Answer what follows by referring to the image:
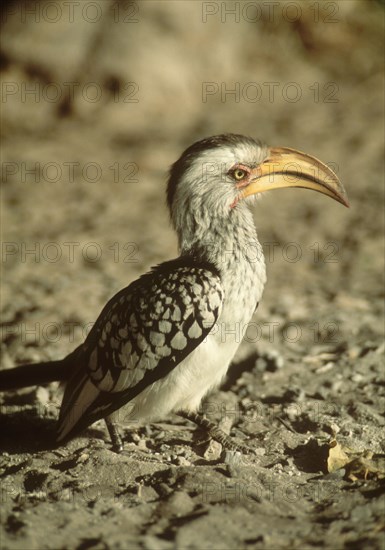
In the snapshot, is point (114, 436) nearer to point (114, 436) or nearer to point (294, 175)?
point (114, 436)

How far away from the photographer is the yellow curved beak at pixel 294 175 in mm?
4230

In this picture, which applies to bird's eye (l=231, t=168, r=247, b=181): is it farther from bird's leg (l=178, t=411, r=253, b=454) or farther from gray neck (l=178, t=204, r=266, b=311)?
bird's leg (l=178, t=411, r=253, b=454)

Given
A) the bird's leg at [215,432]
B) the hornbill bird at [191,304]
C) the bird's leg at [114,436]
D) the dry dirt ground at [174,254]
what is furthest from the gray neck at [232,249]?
the bird's leg at [114,436]

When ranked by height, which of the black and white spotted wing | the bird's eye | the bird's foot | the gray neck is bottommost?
the bird's foot

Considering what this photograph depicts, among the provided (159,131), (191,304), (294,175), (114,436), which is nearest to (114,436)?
(114,436)

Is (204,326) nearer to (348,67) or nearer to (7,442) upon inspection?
(7,442)

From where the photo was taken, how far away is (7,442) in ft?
14.4

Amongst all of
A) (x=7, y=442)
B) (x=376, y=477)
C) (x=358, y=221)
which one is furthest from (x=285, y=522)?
(x=358, y=221)

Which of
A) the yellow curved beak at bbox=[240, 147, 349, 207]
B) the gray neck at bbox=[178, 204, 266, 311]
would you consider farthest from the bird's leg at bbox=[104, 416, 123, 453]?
the yellow curved beak at bbox=[240, 147, 349, 207]

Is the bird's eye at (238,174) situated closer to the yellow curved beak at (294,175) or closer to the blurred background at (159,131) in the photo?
the yellow curved beak at (294,175)

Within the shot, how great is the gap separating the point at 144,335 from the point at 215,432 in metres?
0.75

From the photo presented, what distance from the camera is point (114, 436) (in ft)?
13.9

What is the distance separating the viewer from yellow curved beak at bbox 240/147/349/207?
4.23 meters

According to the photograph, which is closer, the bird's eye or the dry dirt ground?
the dry dirt ground
